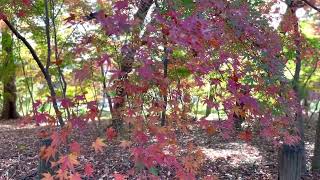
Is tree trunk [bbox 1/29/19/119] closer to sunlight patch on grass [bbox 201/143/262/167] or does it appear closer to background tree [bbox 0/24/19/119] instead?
background tree [bbox 0/24/19/119]

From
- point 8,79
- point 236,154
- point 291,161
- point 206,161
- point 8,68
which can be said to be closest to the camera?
point 291,161

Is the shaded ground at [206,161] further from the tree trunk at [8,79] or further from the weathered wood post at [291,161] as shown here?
the tree trunk at [8,79]

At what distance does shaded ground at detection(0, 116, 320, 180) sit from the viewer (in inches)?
203

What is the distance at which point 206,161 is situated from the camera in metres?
5.62

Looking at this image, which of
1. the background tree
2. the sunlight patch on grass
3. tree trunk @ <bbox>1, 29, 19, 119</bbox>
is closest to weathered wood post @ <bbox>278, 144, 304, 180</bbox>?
the sunlight patch on grass

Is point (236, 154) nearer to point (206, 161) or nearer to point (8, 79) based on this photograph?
point (206, 161)

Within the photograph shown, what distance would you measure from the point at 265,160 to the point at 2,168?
3792 mm

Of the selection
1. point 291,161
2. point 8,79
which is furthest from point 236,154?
point 8,79

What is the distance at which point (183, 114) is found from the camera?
3525mm

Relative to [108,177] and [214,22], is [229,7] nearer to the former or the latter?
[214,22]

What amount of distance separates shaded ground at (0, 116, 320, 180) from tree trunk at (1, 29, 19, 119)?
3.73m

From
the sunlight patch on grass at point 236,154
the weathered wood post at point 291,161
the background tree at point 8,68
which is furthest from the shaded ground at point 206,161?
the background tree at point 8,68

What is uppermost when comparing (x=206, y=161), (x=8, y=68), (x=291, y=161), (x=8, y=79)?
(x=8, y=68)

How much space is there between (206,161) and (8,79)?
27.4ft
